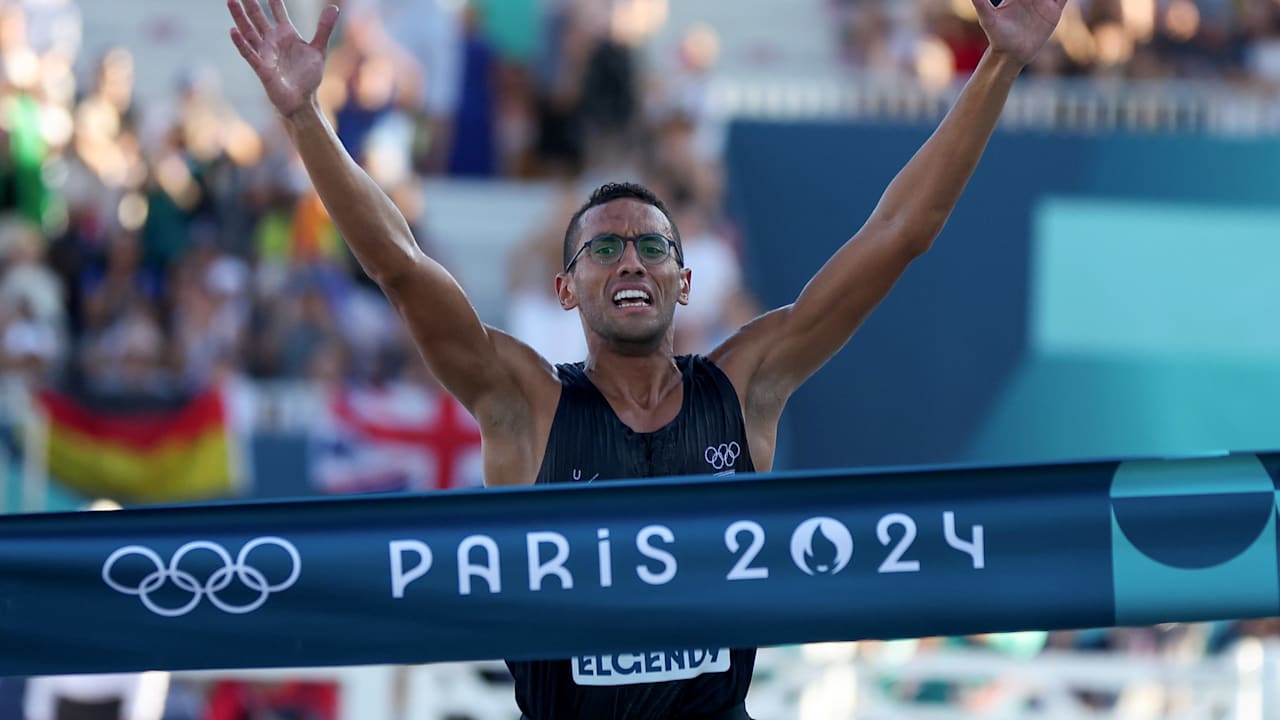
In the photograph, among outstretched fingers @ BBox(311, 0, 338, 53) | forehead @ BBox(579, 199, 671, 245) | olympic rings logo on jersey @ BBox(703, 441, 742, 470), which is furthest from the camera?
forehead @ BBox(579, 199, 671, 245)

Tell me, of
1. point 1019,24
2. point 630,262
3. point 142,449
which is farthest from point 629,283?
point 142,449

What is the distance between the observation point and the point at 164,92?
50.3 feet

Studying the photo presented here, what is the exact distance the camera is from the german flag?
11328mm

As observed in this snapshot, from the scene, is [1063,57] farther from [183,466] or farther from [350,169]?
[350,169]

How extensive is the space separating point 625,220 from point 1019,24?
1.12 m

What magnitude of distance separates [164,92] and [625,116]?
4.44m

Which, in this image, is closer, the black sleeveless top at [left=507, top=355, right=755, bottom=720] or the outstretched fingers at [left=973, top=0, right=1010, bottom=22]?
the black sleeveless top at [left=507, top=355, right=755, bottom=720]

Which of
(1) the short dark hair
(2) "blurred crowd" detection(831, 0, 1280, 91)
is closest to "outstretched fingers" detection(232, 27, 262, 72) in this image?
(1) the short dark hair

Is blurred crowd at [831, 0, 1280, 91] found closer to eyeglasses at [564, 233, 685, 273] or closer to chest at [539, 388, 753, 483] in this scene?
eyeglasses at [564, 233, 685, 273]

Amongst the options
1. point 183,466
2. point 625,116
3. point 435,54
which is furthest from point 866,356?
point 183,466

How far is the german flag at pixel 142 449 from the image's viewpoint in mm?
11328

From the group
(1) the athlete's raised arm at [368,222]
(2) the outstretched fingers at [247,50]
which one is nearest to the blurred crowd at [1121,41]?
(1) the athlete's raised arm at [368,222]

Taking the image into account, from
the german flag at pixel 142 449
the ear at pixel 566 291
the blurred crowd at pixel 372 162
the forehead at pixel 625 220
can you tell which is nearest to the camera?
the forehead at pixel 625 220

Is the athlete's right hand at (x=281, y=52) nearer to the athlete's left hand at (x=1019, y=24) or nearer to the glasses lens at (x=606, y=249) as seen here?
the glasses lens at (x=606, y=249)
